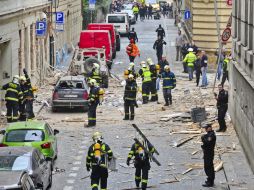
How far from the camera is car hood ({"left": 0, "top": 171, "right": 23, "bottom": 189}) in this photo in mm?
17562

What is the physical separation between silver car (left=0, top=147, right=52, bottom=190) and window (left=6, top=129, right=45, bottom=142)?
8.93ft

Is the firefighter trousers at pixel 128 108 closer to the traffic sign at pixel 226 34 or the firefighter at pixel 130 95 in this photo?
the firefighter at pixel 130 95

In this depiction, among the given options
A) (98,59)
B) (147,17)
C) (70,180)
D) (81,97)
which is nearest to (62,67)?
(98,59)

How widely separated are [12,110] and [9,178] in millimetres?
14766

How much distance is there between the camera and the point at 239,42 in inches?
1196

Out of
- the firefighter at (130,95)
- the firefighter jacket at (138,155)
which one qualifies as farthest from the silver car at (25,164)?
the firefighter at (130,95)

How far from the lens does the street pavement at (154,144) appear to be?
2319cm

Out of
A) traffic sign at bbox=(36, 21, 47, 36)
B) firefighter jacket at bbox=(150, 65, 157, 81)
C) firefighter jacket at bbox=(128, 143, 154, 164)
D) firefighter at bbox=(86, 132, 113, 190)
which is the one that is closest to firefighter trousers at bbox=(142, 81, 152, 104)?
firefighter jacket at bbox=(150, 65, 157, 81)

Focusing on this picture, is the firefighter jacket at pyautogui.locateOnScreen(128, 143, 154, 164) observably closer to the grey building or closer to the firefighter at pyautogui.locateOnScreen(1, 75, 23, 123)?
the grey building

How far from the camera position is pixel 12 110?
32.7 meters

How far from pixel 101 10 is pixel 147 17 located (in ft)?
46.8

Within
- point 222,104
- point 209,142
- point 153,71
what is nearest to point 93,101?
point 222,104

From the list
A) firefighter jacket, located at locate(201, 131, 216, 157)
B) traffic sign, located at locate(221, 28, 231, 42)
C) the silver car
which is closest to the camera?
the silver car

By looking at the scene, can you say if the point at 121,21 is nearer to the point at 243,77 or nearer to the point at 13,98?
the point at 13,98
